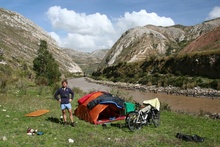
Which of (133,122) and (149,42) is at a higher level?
(149,42)

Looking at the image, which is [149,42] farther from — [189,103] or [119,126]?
[119,126]

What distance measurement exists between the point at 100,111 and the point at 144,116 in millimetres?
2589

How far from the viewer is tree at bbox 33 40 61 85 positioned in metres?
39.8

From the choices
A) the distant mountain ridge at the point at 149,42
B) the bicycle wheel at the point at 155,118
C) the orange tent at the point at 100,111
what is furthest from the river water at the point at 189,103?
the distant mountain ridge at the point at 149,42

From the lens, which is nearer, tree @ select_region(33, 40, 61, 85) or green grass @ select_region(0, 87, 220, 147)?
green grass @ select_region(0, 87, 220, 147)

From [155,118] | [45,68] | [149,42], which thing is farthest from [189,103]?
[149,42]

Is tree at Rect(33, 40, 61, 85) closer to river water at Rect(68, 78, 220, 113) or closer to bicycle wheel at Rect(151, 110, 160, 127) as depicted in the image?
river water at Rect(68, 78, 220, 113)

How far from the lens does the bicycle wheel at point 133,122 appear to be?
13.3 metres

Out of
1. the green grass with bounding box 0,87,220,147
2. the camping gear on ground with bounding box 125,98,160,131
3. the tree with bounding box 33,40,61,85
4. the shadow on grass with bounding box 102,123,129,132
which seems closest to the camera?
the green grass with bounding box 0,87,220,147

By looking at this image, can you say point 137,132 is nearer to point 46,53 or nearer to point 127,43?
point 46,53

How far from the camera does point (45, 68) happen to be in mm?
41375

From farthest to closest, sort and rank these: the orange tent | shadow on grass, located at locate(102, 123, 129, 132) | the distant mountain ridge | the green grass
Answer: the distant mountain ridge < the orange tent < shadow on grass, located at locate(102, 123, 129, 132) < the green grass

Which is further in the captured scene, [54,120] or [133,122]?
[54,120]

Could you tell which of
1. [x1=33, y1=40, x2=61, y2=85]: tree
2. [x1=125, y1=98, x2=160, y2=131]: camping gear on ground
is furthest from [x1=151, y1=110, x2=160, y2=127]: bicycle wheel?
[x1=33, y1=40, x2=61, y2=85]: tree
